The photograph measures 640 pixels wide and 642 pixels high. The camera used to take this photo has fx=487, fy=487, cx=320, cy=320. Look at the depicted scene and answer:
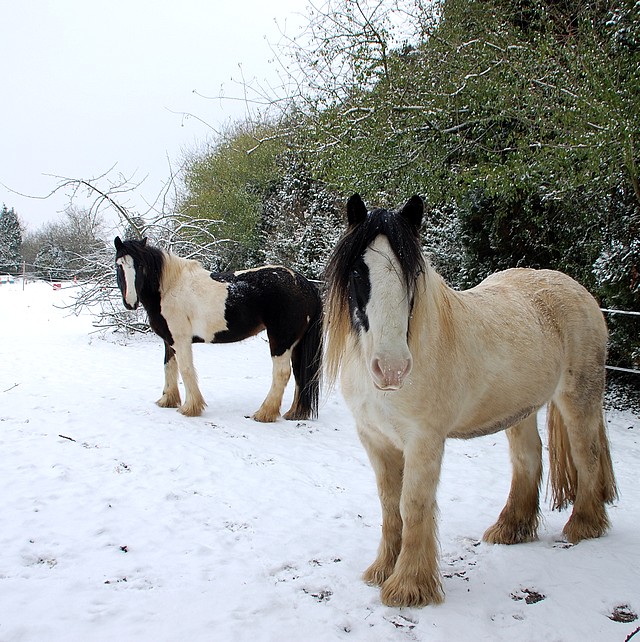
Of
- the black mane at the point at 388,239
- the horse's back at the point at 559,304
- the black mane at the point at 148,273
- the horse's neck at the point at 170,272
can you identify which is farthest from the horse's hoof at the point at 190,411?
the black mane at the point at 388,239

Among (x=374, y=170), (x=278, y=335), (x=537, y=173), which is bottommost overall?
(x=278, y=335)

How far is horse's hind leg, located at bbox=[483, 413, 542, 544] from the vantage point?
2645mm

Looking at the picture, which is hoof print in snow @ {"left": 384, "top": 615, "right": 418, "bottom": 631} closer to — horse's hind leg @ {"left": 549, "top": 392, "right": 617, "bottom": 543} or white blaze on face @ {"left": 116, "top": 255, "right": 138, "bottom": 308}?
horse's hind leg @ {"left": 549, "top": 392, "right": 617, "bottom": 543}

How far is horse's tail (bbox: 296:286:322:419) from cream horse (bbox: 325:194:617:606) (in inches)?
114

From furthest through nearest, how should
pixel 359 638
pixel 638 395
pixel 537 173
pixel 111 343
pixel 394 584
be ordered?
pixel 111 343, pixel 638 395, pixel 537 173, pixel 394 584, pixel 359 638

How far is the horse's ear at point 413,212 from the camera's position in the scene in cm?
199

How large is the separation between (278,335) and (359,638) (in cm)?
390

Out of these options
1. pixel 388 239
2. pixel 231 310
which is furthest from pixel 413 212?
pixel 231 310

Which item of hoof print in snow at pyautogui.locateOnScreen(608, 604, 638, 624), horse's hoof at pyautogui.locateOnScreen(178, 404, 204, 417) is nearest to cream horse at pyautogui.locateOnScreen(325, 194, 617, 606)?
hoof print in snow at pyautogui.locateOnScreen(608, 604, 638, 624)

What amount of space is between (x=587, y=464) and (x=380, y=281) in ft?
5.81

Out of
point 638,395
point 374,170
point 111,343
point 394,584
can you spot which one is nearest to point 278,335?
point 374,170

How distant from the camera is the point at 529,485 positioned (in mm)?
2738

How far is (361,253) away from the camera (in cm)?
189

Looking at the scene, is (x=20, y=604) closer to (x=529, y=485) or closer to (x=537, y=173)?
(x=529, y=485)
